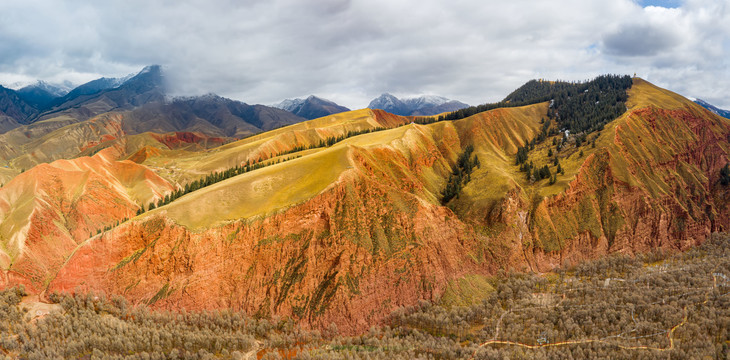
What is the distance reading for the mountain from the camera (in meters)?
61.8

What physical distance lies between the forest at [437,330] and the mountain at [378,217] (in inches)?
131

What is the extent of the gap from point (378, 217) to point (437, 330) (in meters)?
24.3

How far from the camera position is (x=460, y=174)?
102250 millimetres

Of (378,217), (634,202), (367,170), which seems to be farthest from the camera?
(634,202)

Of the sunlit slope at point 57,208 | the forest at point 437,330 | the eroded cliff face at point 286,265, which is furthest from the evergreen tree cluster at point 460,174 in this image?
the sunlit slope at point 57,208

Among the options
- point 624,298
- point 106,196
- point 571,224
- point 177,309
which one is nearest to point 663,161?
point 571,224

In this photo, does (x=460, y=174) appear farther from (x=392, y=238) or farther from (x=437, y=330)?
(x=437, y=330)

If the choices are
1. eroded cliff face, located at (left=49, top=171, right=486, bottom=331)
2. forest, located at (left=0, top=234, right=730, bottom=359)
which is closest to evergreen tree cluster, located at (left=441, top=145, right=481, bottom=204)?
eroded cliff face, located at (left=49, top=171, right=486, bottom=331)

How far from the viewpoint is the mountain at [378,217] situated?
2434 inches

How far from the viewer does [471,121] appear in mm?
133250

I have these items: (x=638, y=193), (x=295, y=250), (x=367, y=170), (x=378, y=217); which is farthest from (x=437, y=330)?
(x=638, y=193)

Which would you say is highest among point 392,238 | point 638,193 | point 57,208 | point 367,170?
point 367,170

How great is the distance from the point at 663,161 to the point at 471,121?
59.7 m

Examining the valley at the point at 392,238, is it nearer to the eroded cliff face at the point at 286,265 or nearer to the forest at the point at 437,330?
the eroded cliff face at the point at 286,265
